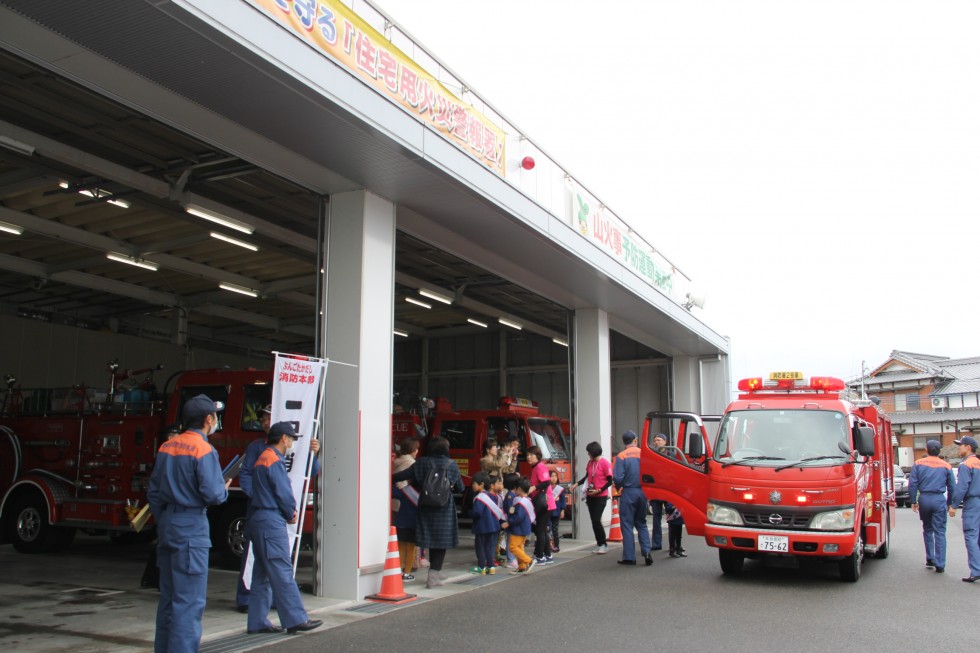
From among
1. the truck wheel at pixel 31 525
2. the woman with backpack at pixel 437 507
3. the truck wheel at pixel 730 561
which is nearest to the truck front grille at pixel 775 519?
the truck wheel at pixel 730 561

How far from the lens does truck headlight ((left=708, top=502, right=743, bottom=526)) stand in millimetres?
9352

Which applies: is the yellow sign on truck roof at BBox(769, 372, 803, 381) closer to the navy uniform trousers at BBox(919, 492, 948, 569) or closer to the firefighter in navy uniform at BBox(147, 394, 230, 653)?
the navy uniform trousers at BBox(919, 492, 948, 569)

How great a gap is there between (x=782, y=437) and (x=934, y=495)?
2.40m

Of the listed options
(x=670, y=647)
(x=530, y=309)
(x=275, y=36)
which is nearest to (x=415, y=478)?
(x=670, y=647)

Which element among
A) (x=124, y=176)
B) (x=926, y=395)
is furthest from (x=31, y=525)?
(x=926, y=395)

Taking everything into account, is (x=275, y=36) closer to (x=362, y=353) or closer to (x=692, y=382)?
(x=362, y=353)

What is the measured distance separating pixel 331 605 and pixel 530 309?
13250mm

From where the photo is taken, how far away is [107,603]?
8.14 meters

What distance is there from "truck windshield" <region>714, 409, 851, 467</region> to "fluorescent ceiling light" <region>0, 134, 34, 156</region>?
8.88m

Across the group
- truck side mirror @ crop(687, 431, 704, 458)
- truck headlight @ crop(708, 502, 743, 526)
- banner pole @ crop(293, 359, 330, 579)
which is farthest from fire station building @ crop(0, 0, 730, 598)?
truck headlight @ crop(708, 502, 743, 526)

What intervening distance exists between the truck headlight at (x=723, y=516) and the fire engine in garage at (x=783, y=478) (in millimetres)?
12

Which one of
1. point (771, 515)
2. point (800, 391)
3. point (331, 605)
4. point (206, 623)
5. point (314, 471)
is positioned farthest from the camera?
point (800, 391)

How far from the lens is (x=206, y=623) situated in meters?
7.18

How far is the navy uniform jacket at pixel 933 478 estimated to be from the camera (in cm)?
1040
